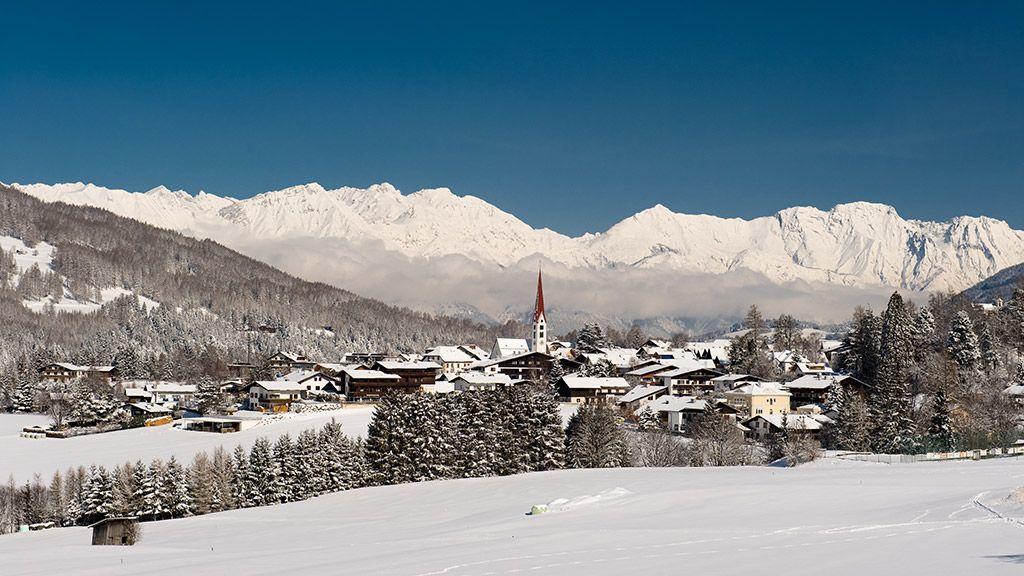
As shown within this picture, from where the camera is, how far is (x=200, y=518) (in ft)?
158

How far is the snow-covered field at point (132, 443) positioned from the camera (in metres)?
76.0

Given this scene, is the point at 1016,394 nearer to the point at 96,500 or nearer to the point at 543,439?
the point at 543,439

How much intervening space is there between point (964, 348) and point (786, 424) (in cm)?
2433

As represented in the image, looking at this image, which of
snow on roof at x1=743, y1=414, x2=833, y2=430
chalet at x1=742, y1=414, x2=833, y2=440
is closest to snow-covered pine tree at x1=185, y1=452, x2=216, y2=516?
chalet at x1=742, y1=414, x2=833, y2=440

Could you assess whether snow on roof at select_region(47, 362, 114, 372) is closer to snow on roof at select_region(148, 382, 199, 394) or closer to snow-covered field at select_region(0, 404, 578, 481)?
snow on roof at select_region(148, 382, 199, 394)

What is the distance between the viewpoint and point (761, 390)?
99188 mm

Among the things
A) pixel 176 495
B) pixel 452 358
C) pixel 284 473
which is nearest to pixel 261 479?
pixel 284 473

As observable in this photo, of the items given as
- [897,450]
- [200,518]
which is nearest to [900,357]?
[897,450]

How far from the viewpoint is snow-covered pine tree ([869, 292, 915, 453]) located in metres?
71.3

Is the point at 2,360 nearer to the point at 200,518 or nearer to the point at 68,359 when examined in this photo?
the point at 68,359

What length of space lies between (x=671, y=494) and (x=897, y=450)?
114ft

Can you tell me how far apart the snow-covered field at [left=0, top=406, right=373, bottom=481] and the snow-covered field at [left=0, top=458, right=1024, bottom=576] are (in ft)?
105

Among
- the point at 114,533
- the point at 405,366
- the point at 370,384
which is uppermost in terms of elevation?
the point at 405,366

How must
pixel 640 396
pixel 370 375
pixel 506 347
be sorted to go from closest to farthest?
1. pixel 640 396
2. pixel 370 375
3. pixel 506 347
